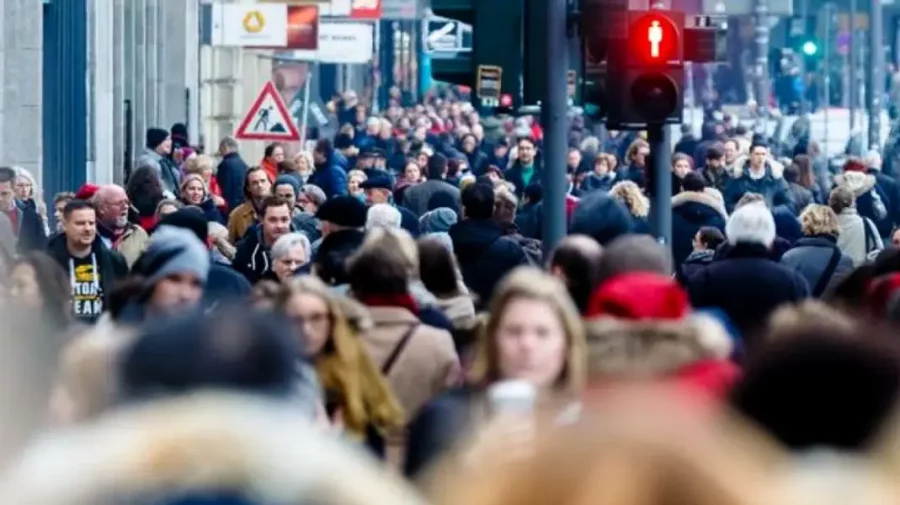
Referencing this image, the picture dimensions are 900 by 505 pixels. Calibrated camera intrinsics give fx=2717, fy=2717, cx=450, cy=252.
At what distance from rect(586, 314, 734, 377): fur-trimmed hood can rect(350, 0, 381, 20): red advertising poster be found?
1516 inches

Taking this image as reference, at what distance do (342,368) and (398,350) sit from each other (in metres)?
0.83

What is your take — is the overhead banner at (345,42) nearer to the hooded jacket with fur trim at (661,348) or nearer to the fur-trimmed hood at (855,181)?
the fur-trimmed hood at (855,181)

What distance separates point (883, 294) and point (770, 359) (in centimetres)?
570

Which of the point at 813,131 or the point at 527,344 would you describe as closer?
the point at 527,344

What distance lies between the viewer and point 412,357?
850cm

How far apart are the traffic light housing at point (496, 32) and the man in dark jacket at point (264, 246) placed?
1.43 metres

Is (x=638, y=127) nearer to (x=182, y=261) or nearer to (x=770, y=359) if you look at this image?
(x=182, y=261)

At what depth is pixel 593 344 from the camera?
6.80 m

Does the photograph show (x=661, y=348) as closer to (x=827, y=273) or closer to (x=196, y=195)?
(x=827, y=273)

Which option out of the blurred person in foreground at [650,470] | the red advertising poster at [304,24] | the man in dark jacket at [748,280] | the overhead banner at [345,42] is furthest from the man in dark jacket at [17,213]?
the overhead banner at [345,42]

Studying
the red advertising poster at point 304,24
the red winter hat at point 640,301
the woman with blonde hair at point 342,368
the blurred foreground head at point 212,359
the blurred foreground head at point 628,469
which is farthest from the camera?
the red advertising poster at point 304,24

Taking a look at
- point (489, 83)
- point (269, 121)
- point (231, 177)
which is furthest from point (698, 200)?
point (231, 177)

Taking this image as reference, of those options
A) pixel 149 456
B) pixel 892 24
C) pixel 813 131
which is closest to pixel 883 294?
pixel 149 456

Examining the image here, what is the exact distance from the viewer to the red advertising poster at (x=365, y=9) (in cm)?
4555
